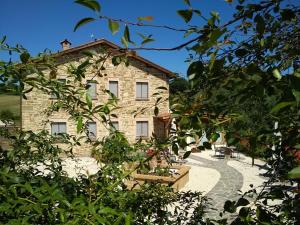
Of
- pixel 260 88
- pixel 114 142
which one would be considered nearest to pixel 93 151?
pixel 114 142

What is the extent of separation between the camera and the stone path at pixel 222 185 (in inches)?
343

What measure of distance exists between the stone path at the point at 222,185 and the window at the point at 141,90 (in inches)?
196

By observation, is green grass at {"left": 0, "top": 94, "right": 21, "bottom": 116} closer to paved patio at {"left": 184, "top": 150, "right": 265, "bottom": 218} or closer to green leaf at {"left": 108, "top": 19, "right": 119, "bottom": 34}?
green leaf at {"left": 108, "top": 19, "right": 119, "bottom": 34}

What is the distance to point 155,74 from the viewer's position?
1970 cm

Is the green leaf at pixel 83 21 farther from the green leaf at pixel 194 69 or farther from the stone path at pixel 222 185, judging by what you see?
the stone path at pixel 222 185

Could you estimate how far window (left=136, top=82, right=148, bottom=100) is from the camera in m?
19.3

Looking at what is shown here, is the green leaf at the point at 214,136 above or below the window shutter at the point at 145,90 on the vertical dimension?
below

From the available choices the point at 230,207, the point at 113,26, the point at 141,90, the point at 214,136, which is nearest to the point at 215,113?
the point at 214,136

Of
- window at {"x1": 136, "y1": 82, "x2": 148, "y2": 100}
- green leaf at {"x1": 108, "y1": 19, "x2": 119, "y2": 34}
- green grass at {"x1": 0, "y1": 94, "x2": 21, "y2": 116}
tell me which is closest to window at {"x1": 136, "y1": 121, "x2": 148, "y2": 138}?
window at {"x1": 136, "y1": 82, "x2": 148, "y2": 100}

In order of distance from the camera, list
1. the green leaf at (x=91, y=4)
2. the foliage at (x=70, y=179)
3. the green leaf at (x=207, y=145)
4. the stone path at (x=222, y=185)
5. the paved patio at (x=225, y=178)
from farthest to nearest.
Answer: the paved patio at (x=225, y=178), the stone path at (x=222, y=185), the green leaf at (x=207, y=145), the foliage at (x=70, y=179), the green leaf at (x=91, y=4)

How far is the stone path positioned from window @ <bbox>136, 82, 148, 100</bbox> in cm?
498

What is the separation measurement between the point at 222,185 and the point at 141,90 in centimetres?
946

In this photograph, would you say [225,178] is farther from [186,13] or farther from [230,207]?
[186,13]

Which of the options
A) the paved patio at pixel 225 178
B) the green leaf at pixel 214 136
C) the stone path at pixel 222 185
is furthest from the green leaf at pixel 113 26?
the paved patio at pixel 225 178
